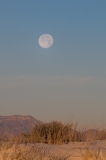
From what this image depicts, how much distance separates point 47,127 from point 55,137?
1683mm

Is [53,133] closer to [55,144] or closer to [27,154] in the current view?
[55,144]

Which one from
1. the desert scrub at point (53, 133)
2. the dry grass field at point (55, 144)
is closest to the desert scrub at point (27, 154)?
the dry grass field at point (55, 144)

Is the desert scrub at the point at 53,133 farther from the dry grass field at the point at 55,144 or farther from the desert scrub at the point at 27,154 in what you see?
the desert scrub at the point at 27,154

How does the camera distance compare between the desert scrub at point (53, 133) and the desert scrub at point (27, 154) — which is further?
the desert scrub at point (53, 133)

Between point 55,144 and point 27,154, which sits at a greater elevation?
point 55,144

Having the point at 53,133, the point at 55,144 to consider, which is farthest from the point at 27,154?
the point at 53,133

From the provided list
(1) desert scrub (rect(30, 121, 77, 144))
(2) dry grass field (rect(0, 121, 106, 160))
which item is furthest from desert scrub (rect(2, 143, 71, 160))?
(1) desert scrub (rect(30, 121, 77, 144))

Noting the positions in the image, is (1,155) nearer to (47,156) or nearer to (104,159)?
(47,156)

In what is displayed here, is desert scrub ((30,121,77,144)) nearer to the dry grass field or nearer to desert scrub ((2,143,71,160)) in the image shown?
the dry grass field

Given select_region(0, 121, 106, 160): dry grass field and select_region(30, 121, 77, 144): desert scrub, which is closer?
select_region(0, 121, 106, 160): dry grass field

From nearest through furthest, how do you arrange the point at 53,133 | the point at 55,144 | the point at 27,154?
the point at 27,154 < the point at 55,144 < the point at 53,133

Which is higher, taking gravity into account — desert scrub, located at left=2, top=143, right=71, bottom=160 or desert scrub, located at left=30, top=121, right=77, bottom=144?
desert scrub, located at left=30, top=121, right=77, bottom=144

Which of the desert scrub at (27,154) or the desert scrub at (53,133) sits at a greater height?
the desert scrub at (53,133)


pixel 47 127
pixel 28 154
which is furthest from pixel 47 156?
pixel 47 127
